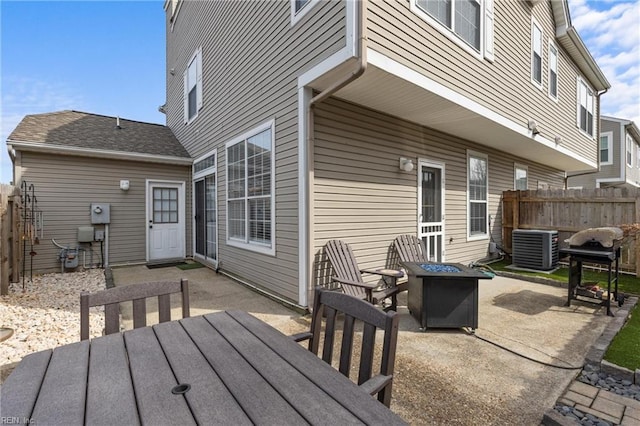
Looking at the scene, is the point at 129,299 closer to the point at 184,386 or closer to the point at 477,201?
the point at 184,386

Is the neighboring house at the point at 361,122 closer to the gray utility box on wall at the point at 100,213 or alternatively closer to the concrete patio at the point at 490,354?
the concrete patio at the point at 490,354

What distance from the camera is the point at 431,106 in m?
4.66

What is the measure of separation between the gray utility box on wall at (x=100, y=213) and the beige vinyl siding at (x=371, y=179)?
5.78m

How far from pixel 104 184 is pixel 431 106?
7385 mm

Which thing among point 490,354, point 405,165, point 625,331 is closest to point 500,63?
point 405,165

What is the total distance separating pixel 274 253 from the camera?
4.66 m

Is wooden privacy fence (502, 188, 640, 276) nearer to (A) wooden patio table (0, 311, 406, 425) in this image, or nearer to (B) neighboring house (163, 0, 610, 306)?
(B) neighboring house (163, 0, 610, 306)

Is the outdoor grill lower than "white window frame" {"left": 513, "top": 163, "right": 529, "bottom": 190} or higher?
lower

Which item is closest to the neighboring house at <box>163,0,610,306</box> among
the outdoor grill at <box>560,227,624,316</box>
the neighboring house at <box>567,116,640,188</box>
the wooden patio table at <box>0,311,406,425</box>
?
the outdoor grill at <box>560,227,624,316</box>

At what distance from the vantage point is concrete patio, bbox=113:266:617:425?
2.07 m

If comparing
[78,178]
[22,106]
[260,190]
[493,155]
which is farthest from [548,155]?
[22,106]

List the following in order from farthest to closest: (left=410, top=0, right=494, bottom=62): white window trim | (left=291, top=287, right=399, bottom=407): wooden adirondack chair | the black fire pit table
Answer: (left=410, top=0, right=494, bottom=62): white window trim → the black fire pit table → (left=291, top=287, right=399, bottom=407): wooden adirondack chair

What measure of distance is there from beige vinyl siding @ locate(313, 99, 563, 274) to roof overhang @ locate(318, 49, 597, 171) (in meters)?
0.22

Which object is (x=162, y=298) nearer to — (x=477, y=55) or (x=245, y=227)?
(x=245, y=227)
